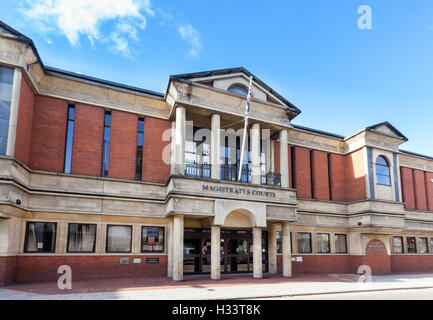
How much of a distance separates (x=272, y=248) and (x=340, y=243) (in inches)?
250

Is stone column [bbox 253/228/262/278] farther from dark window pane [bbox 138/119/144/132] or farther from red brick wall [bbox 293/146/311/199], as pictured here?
dark window pane [bbox 138/119/144/132]

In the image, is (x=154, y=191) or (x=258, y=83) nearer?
(x=154, y=191)

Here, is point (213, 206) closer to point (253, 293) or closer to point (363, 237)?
point (253, 293)

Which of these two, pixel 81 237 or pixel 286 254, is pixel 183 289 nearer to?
pixel 81 237

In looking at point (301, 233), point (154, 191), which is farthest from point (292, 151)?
point (154, 191)

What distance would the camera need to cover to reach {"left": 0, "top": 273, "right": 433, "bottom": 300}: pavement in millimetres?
11269

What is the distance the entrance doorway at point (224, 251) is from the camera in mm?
18438

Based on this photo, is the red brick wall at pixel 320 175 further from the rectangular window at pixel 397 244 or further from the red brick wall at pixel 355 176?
the rectangular window at pixel 397 244

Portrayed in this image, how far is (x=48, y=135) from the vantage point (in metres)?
16.1

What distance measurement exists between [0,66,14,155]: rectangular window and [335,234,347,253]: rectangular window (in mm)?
20297

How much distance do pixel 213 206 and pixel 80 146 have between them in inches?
289

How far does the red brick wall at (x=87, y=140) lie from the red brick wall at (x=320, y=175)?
47.1 feet

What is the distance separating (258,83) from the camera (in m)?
19.9
